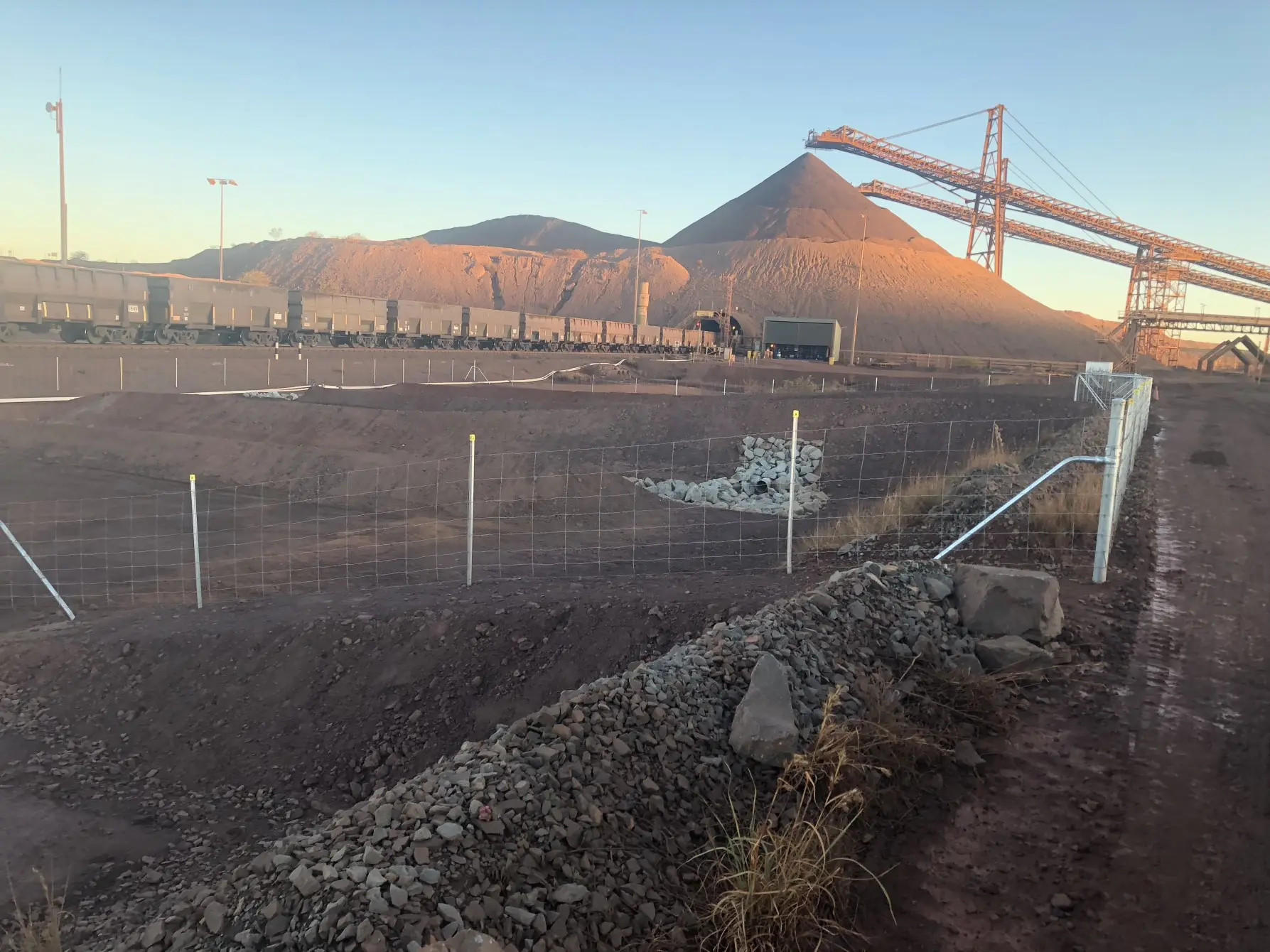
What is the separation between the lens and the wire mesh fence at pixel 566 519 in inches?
458

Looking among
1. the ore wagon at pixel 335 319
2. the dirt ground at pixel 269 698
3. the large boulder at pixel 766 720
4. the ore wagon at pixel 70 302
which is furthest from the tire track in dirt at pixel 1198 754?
the ore wagon at pixel 335 319

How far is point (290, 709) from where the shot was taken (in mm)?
8031

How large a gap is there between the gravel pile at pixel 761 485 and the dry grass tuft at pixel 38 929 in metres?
16.3

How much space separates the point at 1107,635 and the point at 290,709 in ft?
24.0

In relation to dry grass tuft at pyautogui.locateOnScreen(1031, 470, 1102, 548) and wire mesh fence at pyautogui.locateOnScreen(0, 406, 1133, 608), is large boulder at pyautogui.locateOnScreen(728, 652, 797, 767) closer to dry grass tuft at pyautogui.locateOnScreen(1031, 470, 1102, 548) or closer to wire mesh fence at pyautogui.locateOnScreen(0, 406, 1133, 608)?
wire mesh fence at pyautogui.locateOnScreen(0, 406, 1133, 608)

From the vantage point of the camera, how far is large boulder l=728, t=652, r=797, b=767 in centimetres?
495

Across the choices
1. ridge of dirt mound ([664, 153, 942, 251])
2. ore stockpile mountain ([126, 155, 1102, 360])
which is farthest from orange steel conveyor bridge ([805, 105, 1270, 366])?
ridge of dirt mound ([664, 153, 942, 251])

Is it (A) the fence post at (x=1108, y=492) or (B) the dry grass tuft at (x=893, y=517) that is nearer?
(A) the fence post at (x=1108, y=492)

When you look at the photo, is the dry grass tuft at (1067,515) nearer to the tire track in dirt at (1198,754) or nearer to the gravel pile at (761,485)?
the tire track in dirt at (1198,754)

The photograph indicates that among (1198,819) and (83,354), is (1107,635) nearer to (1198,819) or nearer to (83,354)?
(1198,819)

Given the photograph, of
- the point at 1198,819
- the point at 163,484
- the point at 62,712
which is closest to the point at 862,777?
the point at 1198,819

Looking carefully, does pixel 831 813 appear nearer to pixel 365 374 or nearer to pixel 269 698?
pixel 269 698

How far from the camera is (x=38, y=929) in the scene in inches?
180

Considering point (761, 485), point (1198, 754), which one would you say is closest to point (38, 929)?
point (1198, 754)
